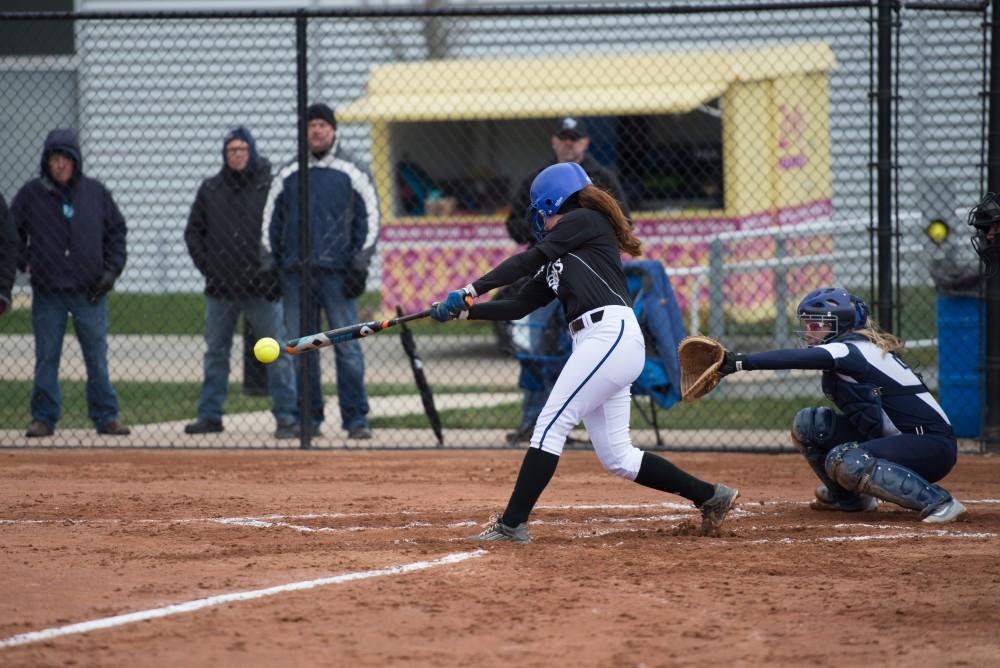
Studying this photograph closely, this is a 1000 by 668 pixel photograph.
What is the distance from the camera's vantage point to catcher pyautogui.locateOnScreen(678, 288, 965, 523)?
679cm

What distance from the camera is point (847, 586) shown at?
545 cm

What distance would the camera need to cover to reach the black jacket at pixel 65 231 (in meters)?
10.4

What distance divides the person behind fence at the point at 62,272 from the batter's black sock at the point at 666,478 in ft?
17.7

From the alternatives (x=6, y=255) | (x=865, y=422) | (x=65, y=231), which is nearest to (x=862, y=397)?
(x=865, y=422)

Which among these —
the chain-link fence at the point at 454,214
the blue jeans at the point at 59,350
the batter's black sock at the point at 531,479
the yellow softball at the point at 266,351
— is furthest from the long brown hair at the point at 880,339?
the blue jeans at the point at 59,350

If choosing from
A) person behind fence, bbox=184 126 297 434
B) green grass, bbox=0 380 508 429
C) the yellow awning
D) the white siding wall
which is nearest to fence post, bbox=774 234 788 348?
the yellow awning

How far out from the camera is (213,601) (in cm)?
514

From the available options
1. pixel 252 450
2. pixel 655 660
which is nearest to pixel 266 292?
pixel 252 450

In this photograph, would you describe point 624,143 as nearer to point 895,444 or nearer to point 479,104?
point 479,104

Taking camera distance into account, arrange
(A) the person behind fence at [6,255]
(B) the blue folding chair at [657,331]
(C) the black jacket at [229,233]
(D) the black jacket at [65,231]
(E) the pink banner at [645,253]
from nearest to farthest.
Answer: (B) the blue folding chair at [657,331] < (A) the person behind fence at [6,255] < (D) the black jacket at [65,231] < (C) the black jacket at [229,233] < (E) the pink banner at [645,253]

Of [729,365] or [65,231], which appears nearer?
[729,365]

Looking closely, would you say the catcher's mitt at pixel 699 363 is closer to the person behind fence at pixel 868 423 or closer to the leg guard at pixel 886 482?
the person behind fence at pixel 868 423

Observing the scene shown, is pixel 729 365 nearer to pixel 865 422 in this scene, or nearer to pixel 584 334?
pixel 584 334

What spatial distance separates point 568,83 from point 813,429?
949 centimetres
